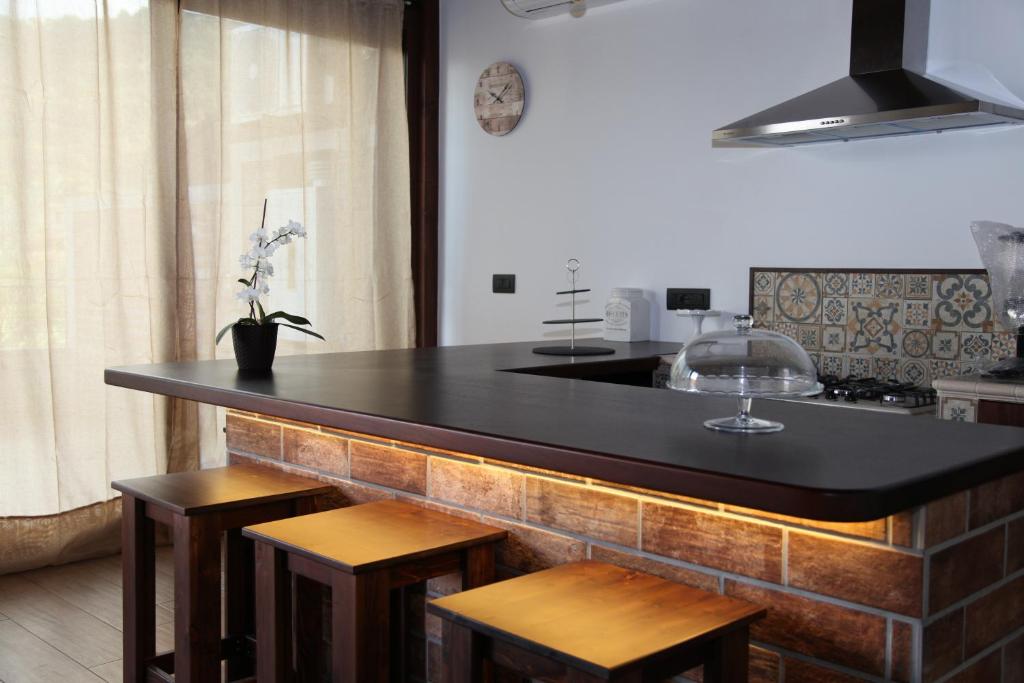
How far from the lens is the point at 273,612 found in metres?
1.94

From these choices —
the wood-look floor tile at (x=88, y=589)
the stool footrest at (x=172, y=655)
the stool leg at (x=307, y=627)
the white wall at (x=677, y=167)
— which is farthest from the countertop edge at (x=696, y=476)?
the white wall at (x=677, y=167)

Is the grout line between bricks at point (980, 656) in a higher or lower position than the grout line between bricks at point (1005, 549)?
lower

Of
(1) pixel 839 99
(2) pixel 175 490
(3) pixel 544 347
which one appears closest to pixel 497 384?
(2) pixel 175 490

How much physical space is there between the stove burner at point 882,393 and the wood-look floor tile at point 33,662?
242 cm

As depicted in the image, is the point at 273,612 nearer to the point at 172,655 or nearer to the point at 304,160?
the point at 172,655

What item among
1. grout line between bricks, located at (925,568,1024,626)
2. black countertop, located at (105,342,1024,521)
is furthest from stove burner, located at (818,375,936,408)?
grout line between bricks, located at (925,568,1024,626)

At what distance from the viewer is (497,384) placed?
2.40 m

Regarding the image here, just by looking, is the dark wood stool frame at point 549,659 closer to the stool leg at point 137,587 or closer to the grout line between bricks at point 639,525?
the grout line between bricks at point 639,525

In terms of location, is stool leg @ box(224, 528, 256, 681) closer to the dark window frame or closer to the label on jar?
the label on jar

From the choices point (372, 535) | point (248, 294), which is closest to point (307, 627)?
point (372, 535)

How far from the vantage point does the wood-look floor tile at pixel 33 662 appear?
285 centimetres

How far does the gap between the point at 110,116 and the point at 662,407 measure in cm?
293

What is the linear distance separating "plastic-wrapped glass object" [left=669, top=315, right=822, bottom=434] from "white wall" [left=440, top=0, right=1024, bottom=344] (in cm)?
200

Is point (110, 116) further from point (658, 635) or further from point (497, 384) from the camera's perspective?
point (658, 635)
